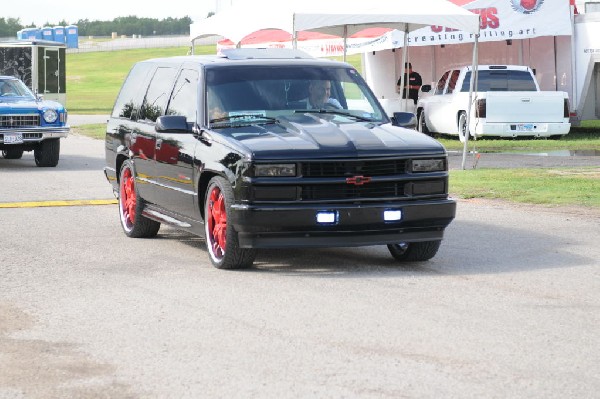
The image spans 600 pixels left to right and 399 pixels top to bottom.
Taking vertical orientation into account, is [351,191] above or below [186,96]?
below

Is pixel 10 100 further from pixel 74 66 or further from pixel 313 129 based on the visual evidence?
pixel 74 66

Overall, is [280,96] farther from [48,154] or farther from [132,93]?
[48,154]

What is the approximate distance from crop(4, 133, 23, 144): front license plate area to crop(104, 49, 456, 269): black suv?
1066cm

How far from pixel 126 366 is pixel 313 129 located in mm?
3734

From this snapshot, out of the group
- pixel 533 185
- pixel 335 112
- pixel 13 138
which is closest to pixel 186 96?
pixel 335 112

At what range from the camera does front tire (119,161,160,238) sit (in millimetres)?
11852

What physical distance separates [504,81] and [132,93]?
15584 mm

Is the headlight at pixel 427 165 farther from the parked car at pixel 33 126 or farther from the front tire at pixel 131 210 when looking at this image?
the parked car at pixel 33 126

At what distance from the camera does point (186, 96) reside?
35.9 ft

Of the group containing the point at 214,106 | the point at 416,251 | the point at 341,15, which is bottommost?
the point at 416,251

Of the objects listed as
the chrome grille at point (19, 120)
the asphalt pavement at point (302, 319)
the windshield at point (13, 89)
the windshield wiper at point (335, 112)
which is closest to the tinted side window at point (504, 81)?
the windshield at point (13, 89)

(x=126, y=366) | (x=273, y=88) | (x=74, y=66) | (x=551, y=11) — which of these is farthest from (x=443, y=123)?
(x=74, y=66)

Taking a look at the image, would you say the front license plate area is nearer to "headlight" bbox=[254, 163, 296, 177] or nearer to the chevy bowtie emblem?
"headlight" bbox=[254, 163, 296, 177]

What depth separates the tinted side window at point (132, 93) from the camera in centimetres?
1212
